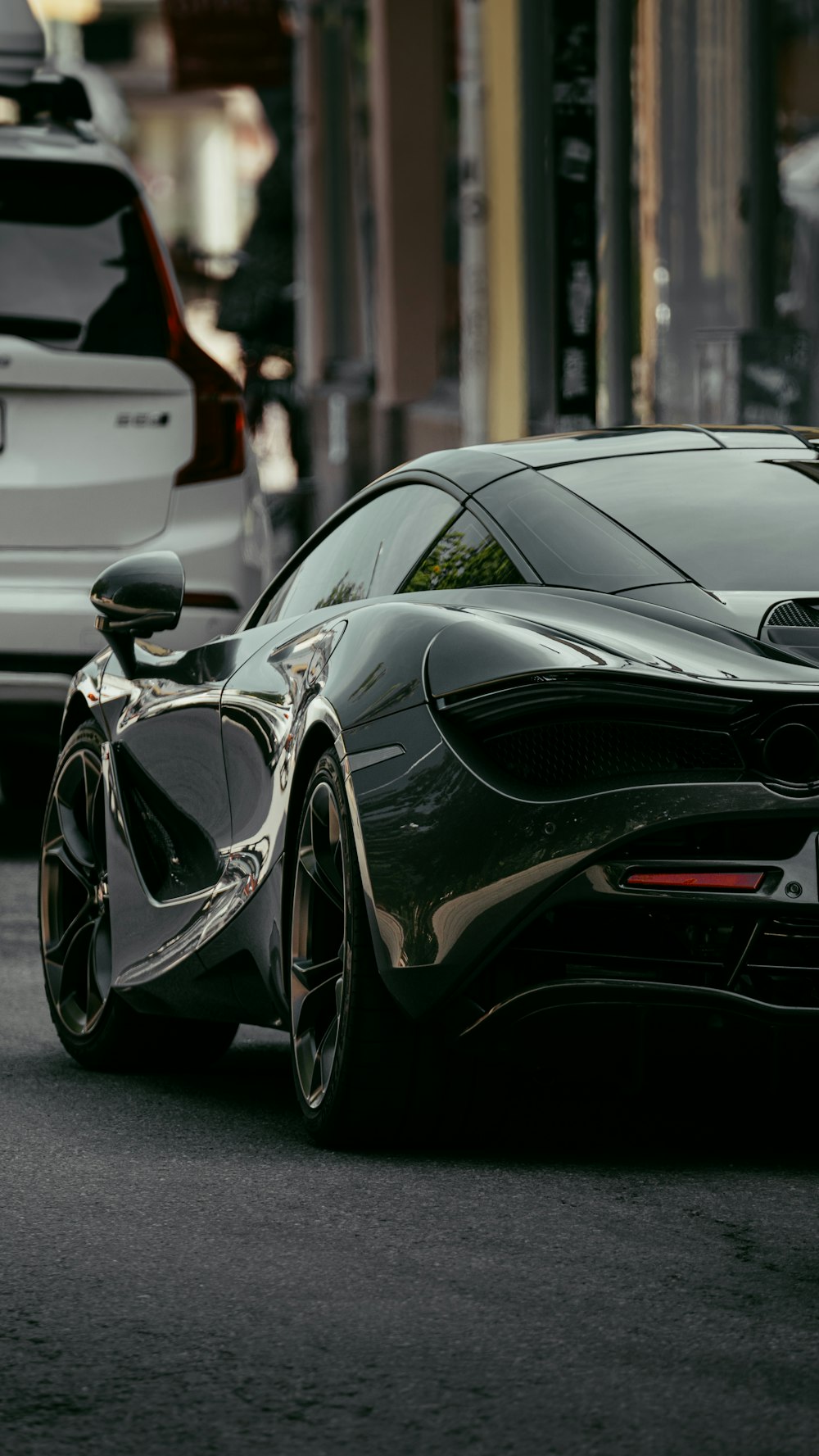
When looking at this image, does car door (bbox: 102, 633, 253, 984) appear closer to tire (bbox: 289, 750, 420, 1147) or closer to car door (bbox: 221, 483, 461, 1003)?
car door (bbox: 221, 483, 461, 1003)

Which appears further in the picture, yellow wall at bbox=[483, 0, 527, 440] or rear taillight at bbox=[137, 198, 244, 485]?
yellow wall at bbox=[483, 0, 527, 440]

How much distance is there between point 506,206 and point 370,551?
12063 mm

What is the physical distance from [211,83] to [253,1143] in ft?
86.9

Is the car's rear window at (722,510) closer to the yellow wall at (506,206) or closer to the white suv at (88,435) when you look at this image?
the white suv at (88,435)

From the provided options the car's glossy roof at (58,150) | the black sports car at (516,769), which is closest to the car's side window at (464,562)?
the black sports car at (516,769)

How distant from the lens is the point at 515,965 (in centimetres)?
513

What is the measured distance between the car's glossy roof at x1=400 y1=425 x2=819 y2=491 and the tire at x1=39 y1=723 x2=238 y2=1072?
1.23 m

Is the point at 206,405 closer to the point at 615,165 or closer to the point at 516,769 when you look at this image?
the point at 516,769

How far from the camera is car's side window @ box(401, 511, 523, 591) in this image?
219 inches

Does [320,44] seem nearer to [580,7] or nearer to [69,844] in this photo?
[580,7]

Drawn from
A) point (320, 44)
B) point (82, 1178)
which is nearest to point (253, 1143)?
point (82, 1178)

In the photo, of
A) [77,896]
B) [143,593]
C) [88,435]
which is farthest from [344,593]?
[88,435]

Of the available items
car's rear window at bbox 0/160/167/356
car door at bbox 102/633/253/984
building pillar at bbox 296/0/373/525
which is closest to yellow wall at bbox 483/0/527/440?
car's rear window at bbox 0/160/167/356

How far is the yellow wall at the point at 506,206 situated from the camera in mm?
17891
